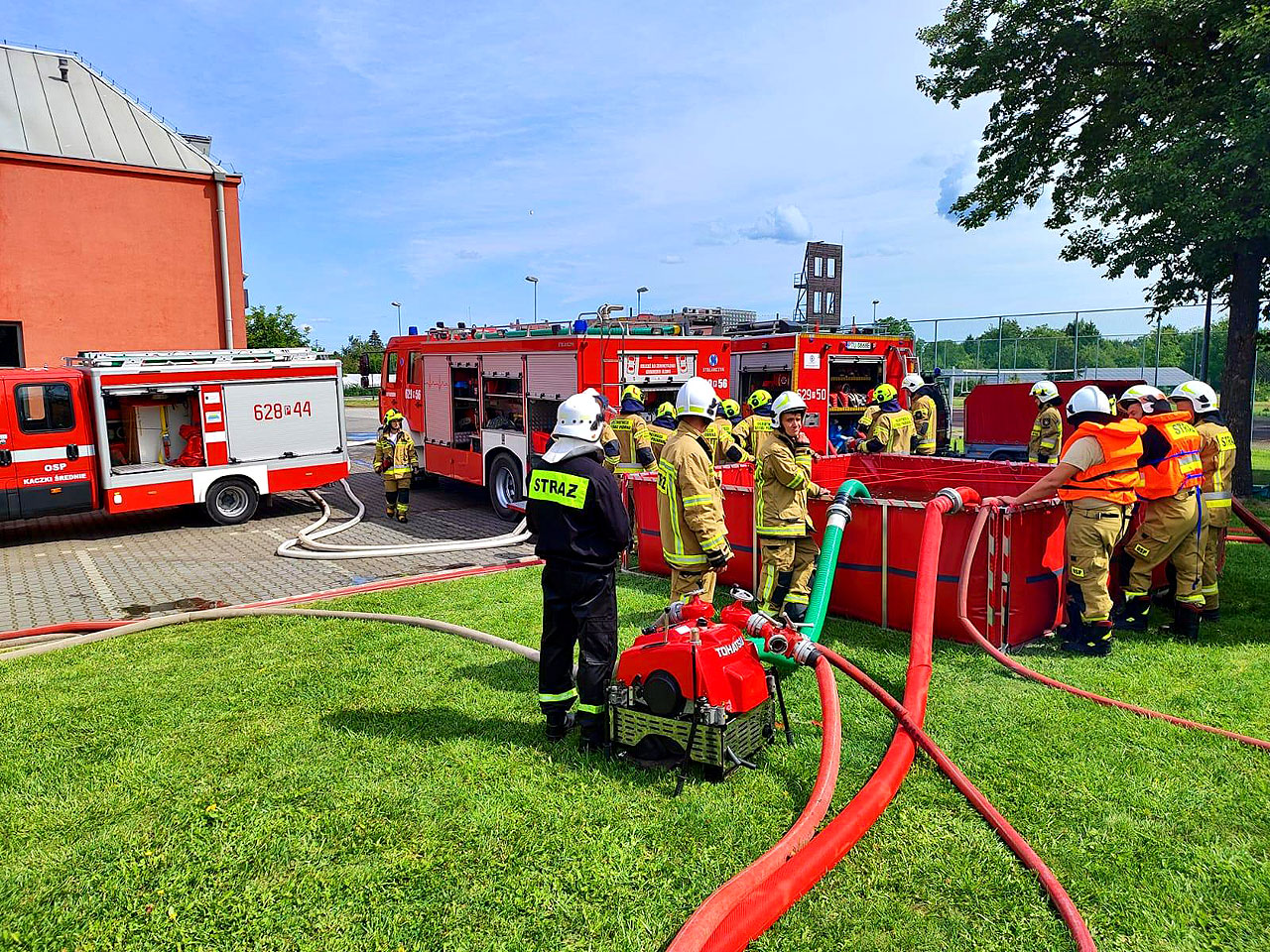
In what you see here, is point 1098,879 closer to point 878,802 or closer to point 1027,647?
point 878,802

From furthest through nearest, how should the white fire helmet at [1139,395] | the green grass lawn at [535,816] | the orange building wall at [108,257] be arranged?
the orange building wall at [108,257] < the white fire helmet at [1139,395] < the green grass lawn at [535,816]

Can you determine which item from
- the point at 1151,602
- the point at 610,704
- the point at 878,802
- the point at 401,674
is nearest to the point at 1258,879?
the point at 878,802

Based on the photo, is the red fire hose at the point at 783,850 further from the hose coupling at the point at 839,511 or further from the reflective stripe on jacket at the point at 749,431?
the reflective stripe on jacket at the point at 749,431

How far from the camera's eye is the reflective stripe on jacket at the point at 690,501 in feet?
18.6

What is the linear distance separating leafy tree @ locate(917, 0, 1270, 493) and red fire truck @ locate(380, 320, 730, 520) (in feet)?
20.5

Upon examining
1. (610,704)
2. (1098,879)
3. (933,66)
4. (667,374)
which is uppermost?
(933,66)

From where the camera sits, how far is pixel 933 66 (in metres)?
14.2

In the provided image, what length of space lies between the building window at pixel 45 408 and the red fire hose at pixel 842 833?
10912mm

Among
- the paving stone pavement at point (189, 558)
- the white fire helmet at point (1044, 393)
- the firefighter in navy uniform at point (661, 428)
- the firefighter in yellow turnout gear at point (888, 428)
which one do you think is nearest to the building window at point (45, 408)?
the paving stone pavement at point (189, 558)

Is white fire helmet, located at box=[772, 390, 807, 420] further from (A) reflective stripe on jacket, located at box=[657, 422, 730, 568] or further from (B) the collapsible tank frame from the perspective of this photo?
(B) the collapsible tank frame

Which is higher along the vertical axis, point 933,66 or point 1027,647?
point 933,66

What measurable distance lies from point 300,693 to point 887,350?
10480 mm

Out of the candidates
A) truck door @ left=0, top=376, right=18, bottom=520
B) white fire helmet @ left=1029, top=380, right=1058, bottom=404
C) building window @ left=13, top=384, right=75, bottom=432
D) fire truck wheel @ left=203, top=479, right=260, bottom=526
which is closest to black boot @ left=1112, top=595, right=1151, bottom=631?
white fire helmet @ left=1029, top=380, right=1058, bottom=404

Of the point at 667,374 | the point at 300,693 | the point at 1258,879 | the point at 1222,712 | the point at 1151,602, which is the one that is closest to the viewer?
the point at 1258,879
